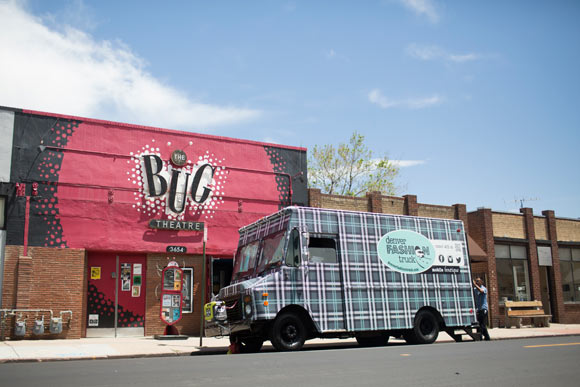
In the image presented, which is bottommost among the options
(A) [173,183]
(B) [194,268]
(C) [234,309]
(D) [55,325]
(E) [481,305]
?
(D) [55,325]

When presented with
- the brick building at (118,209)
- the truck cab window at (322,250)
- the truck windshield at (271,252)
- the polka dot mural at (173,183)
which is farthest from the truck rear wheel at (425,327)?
the polka dot mural at (173,183)

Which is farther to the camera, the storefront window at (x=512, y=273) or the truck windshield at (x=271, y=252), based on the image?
the storefront window at (x=512, y=273)

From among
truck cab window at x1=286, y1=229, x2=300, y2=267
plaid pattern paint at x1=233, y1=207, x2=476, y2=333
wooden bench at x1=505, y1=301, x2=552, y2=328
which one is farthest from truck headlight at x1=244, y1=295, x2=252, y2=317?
wooden bench at x1=505, y1=301, x2=552, y2=328

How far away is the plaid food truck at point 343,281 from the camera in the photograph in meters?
12.6

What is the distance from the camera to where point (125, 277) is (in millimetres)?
18297

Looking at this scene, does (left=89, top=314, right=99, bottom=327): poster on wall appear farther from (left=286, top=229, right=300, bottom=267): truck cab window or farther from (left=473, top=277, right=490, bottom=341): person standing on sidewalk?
(left=473, top=277, right=490, bottom=341): person standing on sidewalk

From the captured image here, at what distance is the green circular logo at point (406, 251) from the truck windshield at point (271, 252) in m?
2.79

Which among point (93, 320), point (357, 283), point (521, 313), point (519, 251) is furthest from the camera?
point (519, 251)

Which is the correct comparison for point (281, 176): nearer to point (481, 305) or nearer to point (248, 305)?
point (481, 305)

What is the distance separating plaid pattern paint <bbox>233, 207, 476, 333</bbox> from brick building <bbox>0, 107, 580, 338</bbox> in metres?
4.86

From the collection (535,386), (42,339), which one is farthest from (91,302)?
(535,386)

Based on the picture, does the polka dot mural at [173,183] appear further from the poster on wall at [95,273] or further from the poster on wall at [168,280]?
the poster on wall at [95,273]

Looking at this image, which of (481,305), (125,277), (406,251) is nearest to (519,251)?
(481,305)

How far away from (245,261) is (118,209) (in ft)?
19.4
